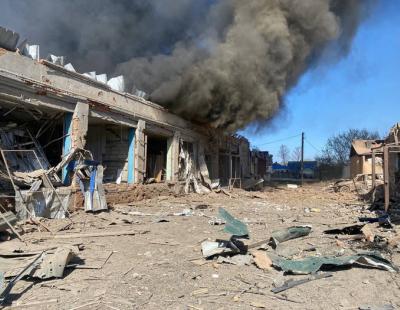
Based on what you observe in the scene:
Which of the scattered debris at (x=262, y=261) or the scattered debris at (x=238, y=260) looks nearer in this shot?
the scattered debris at (x=262, y=261)

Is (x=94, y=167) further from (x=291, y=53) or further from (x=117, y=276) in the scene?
(x=291, y=53)

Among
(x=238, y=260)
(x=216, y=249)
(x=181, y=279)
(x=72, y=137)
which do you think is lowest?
(x=181, y=279)

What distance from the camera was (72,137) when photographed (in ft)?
37.7

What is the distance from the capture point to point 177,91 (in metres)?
17.7

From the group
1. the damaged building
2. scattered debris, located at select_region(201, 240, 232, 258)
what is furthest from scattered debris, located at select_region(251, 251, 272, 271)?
the damaged building

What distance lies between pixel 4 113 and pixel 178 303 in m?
8.88

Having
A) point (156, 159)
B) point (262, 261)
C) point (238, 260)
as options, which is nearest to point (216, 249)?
point (238, 260)

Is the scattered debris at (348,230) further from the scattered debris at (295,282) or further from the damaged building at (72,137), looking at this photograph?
the damaged building at (72,137)

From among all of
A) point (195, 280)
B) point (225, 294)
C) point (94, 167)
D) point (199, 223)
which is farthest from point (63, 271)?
point (94, 167)

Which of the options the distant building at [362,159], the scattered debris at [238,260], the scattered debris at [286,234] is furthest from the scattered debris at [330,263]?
the distant building at [362,159]

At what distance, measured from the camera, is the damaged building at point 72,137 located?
9.71m

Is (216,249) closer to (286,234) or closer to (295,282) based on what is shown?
(295,282)

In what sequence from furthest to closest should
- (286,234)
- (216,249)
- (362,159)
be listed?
1. (362,159)
2. (286,234)
3. (216,249)

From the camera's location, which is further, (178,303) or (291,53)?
(291,53)
